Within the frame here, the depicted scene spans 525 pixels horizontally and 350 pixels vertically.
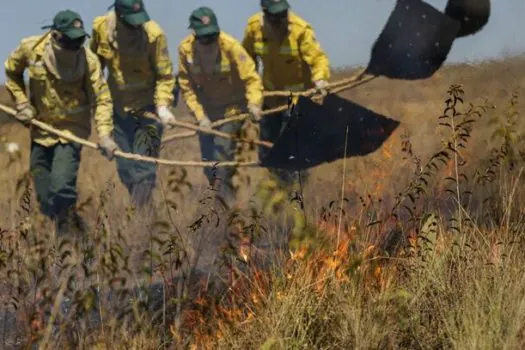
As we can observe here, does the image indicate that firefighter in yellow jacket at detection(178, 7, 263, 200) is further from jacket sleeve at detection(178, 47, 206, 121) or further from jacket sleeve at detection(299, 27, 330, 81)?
jacket sleeve at detection(299, 27, 330, 81)

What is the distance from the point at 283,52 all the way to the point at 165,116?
3.50 feet

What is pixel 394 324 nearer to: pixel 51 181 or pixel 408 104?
pixel 51 181

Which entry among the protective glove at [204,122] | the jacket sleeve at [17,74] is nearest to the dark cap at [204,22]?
the protective glove at [204,122]

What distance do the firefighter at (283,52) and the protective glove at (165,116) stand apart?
0.76 metres

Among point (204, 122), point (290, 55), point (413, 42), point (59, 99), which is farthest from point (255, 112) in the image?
point (59, 99)

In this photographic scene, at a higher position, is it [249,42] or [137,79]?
[249,42]

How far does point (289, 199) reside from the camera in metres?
5.16

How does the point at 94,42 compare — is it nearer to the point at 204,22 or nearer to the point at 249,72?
the point at 204,22

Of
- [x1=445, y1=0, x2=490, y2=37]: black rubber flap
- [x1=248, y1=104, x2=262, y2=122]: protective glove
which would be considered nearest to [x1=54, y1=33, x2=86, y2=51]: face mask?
[x1=248, y1=104, x2=262, y2=122]: protective glove

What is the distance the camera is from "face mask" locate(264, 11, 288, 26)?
8344 millimetres

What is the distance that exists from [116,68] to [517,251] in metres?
4.34

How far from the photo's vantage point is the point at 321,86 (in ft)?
27.4

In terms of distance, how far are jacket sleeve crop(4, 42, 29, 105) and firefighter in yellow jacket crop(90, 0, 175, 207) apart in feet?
2.66

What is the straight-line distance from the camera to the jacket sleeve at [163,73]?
8.50 m
